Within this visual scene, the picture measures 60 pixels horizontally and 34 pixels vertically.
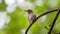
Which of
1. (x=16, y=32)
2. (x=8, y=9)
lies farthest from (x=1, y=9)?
(x=16, y=32)

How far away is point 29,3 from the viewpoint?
91 cm

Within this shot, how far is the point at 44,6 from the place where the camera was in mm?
886

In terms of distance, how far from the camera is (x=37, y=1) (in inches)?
35.6

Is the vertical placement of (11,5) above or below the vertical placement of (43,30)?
above

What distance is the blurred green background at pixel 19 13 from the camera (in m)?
0.87

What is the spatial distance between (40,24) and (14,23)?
0.53 feet

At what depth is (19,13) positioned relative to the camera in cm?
91

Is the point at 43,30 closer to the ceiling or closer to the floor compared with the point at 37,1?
closer to the floor

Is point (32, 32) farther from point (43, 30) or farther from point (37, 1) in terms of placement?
point (37, 1)

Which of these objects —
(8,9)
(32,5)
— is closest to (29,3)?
(32,5)

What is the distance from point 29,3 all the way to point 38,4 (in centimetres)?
5

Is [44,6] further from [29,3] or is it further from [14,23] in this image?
[14,23]

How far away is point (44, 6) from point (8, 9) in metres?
0.22

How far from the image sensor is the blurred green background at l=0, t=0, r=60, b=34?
2.85ft
